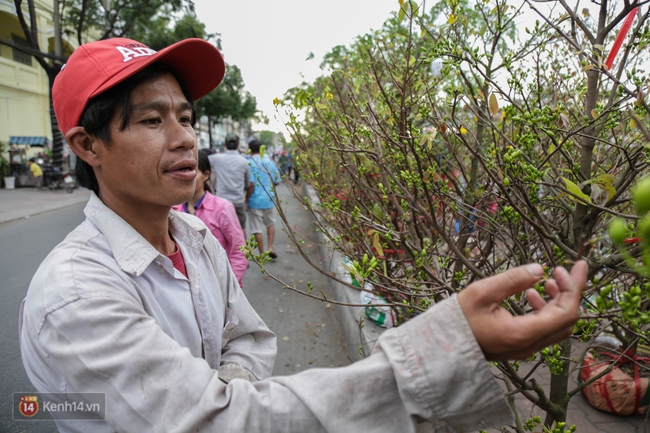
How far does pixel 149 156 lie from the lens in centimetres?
129

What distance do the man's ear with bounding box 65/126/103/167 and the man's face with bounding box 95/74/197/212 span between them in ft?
0.07

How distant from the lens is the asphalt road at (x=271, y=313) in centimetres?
354

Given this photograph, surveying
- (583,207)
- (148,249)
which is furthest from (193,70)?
(583,207)

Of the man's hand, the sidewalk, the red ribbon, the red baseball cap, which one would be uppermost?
the red ribbon

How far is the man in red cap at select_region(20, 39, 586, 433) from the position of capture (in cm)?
74

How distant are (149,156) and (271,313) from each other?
405 cm

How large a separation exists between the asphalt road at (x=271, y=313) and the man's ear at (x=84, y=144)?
6.53 feet

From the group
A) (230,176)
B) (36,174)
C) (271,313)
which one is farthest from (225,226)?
(36,174)

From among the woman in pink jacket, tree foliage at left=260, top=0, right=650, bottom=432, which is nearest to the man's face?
tree foliage at left=260, top=0, right=650, bottom=432

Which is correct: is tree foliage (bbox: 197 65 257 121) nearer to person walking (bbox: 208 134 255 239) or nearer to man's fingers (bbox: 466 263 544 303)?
person walking (bbox: 208 134 255 239)

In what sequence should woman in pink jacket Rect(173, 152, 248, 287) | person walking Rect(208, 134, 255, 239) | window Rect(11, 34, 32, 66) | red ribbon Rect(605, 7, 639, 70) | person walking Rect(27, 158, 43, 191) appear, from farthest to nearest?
window Rect(11, 34, 32, 66) → person walking Rect(27, 158, 43, 191) → person walking Rect(208, 134, 255, 239) → woman in pink jacket Rect(173, 152, 248, 287) → red ribbon Rect(605, 7, 639, 70)

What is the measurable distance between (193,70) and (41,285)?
2.91 feet

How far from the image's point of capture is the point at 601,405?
9.95 ft

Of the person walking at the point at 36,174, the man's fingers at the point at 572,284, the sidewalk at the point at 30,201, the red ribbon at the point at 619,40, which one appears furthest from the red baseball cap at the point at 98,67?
the person walking at the point at 36,174
